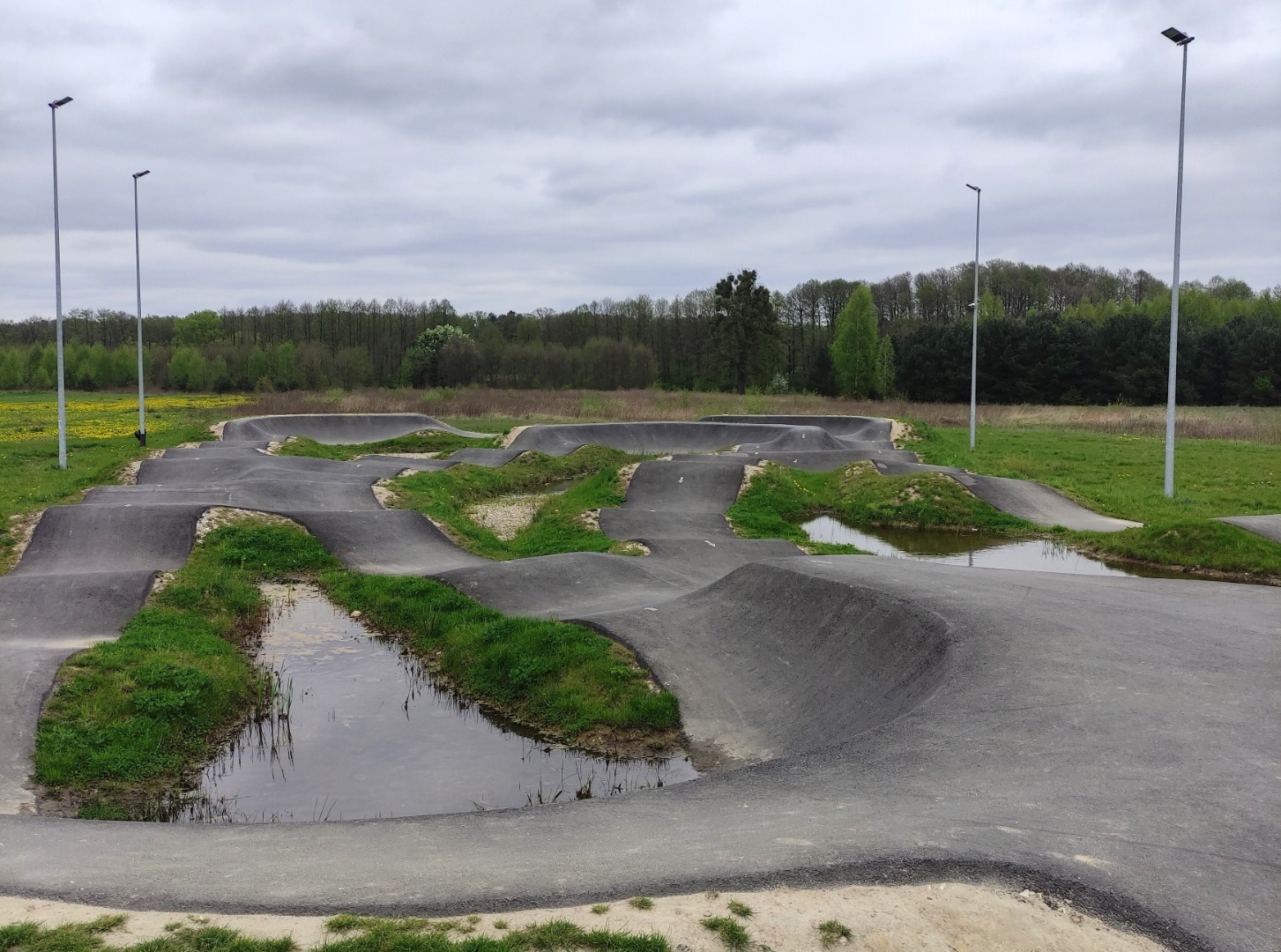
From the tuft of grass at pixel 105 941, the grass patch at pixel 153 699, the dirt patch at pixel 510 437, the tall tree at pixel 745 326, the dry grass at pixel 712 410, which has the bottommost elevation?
the grass patch at pixel 153 699

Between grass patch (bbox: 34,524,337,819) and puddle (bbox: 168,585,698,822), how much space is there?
43 centimetres

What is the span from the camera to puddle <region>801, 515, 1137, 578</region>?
60.5 ft

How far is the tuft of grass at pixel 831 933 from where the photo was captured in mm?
4734

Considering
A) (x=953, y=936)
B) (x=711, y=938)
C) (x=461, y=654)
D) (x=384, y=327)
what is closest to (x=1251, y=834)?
(x=953, y=936)

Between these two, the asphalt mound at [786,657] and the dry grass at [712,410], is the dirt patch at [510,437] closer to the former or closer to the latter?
the dry grass at [712,410]

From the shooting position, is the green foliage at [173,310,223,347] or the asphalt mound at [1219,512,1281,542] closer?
the asphalt mound at [1219,512,1281,542]

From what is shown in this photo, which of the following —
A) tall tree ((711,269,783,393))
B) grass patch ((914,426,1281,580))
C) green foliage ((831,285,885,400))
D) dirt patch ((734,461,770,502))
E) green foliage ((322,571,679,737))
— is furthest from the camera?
tall tree ((711,269,783,393))

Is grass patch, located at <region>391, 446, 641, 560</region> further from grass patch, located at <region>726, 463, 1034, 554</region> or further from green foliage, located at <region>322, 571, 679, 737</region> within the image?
green foliage, located at <region>322, 571, 679, 737</region>

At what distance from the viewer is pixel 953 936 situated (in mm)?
4781

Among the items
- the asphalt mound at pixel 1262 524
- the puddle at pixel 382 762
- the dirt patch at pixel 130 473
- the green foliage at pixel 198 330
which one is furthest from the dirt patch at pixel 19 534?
the green foliage at pixel 198 330

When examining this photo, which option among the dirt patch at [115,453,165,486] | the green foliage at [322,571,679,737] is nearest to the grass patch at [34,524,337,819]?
the green foliage at [322,571,679,737]

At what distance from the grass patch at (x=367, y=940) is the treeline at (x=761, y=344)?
7516cm

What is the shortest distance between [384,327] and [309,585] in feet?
339

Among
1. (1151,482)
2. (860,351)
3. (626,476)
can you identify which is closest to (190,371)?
(860,351)
